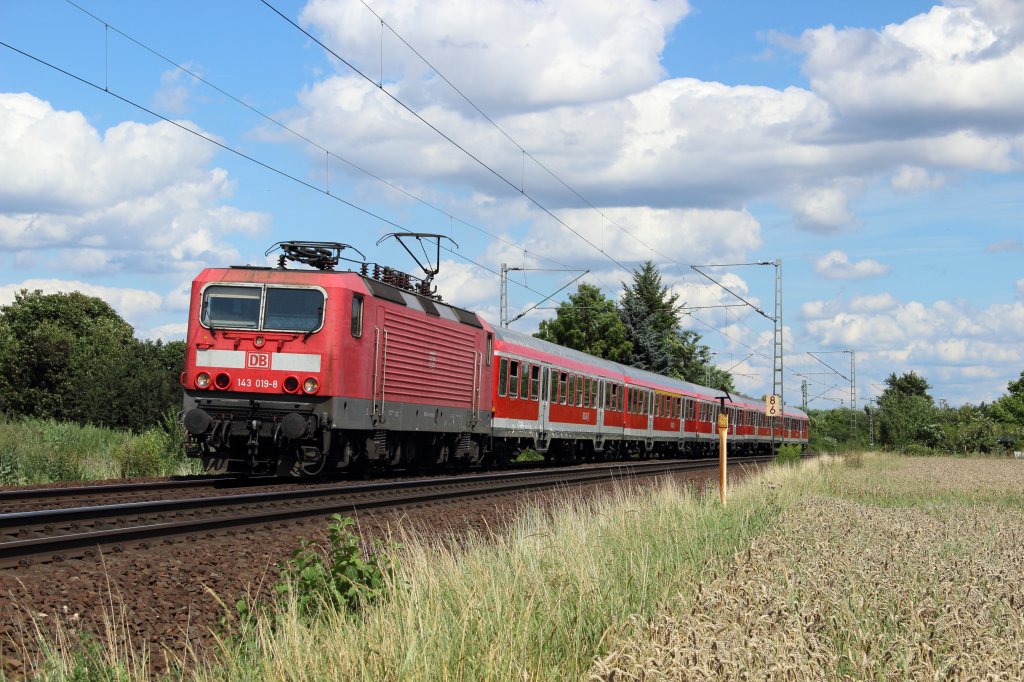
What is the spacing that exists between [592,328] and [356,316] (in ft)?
201

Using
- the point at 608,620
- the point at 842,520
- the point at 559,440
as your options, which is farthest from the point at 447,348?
the point at 608,620

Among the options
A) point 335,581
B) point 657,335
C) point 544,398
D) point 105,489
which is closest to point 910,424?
point 657,335

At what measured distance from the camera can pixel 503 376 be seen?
2845 cm

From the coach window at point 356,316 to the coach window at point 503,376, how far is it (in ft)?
28.7

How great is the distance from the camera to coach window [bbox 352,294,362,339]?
19531mm

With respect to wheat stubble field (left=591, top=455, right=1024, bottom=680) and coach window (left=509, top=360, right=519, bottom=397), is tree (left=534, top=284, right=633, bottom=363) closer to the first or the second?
coach window (left=509, top=360, right=519, bottom=397)

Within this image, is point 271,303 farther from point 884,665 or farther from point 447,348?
point 884,665

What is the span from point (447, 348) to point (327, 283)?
5471mm

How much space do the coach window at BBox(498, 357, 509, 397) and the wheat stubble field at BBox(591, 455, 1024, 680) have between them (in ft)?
61.0

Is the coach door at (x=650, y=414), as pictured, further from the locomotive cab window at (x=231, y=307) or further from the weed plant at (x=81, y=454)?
the locomotive cab window at (x=231, y=307)

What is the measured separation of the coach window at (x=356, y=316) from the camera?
64.1ft

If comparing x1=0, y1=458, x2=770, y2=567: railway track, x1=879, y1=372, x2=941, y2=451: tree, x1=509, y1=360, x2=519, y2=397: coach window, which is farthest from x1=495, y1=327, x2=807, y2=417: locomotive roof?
x1=879, y1=372, x2=941, y2=451: tree

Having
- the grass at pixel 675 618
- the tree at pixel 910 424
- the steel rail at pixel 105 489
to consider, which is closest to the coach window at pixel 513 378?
the steel rail at pixel 105 489

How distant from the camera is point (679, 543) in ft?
31.2
